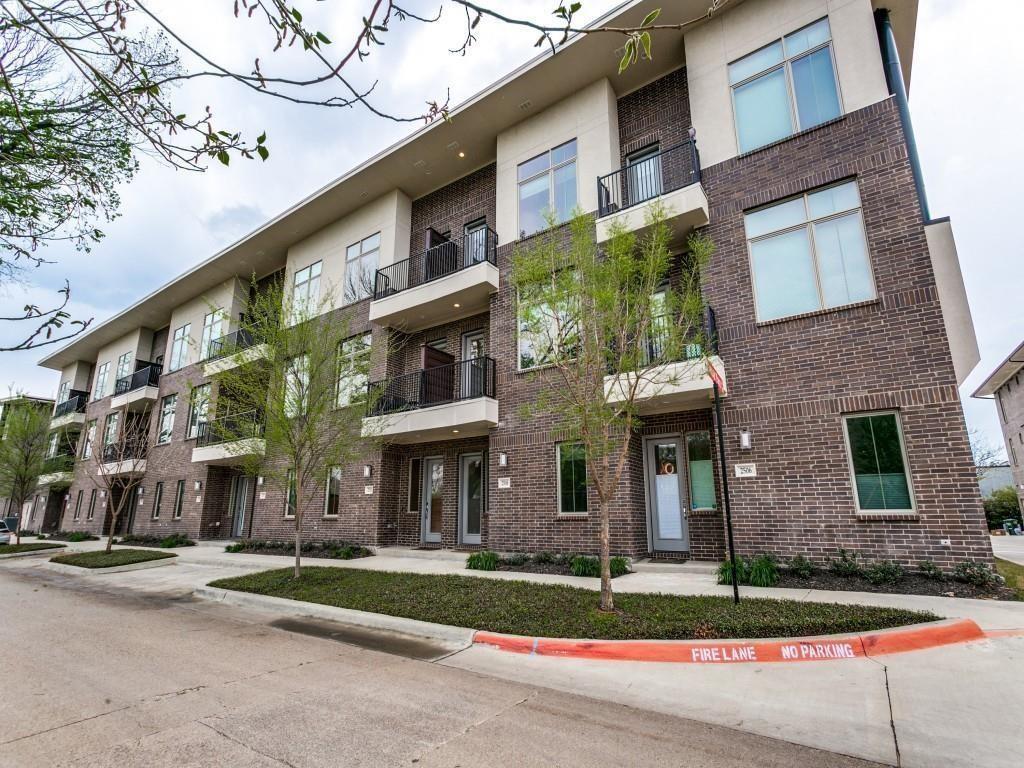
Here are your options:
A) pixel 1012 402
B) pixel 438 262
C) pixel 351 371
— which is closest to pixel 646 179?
pixel 438 262

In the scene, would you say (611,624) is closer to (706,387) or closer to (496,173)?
(706,387)

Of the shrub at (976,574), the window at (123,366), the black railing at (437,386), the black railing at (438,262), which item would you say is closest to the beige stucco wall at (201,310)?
the window at (123,366)

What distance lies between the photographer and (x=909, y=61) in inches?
443

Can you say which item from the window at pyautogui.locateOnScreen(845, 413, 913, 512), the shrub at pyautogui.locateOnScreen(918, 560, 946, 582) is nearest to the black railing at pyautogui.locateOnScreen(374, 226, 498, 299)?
the window at pyautogui.locateOnScreen(845, 413, 913, 512)

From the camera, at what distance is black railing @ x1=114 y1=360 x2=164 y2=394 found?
23625 mm

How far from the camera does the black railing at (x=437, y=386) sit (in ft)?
40.9

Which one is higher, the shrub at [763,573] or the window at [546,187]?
the window at [546,187]

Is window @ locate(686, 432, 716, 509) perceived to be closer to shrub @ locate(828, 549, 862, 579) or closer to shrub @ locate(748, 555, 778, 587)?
shrub @ locate(748, 555, 778, 587)

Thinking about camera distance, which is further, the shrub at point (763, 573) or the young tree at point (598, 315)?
the shrub at point (763, 573)

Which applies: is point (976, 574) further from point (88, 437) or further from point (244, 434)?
point (88, 437)

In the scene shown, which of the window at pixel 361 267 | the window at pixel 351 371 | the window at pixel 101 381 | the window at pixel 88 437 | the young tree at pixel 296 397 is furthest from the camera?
the window at pixel 101 381

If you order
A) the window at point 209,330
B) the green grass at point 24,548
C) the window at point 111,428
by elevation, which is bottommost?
the green grass at point 24,548

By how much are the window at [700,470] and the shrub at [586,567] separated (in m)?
2.35

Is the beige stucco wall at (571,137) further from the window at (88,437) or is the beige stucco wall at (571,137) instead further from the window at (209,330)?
the window at (88,437)
